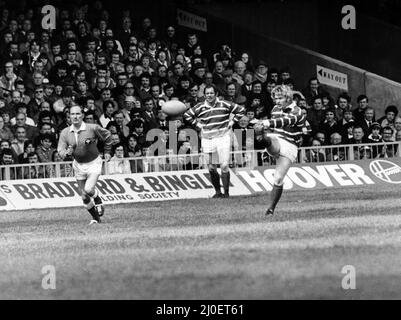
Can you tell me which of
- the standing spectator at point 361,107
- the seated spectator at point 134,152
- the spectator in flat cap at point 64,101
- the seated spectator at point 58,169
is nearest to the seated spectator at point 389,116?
the standing spectator at point 361,107

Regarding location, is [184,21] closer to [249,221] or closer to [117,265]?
[249,221]

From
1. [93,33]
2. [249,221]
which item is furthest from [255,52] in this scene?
[249,221]

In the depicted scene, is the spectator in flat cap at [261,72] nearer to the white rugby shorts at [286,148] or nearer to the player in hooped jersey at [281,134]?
the player in hooped jersey at [281,134]

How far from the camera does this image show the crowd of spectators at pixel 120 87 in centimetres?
2505

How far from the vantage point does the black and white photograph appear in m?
14.4

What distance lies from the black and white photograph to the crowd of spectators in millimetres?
39

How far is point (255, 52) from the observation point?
3044cm

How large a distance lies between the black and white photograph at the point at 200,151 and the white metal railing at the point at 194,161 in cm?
3

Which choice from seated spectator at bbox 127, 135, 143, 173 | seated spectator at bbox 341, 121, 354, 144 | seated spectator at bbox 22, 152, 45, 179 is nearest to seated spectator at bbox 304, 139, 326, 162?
seated spectator at bbox 341, 121, 354, 144

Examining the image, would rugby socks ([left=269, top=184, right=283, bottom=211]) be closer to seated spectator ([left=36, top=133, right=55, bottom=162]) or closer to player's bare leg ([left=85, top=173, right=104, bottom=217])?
player's bare leg ([left=85, top=173, right=104, bottom=217])

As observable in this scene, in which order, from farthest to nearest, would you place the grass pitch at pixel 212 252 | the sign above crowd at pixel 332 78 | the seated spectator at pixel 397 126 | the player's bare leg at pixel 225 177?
1. the sign above crowd at pixel 332 78
2. the seated spectator at pixel 397 126
3. the player's bare leg at pixel 225 177
4. the grass pitch at pixel 212 252

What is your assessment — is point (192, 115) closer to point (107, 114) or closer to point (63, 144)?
point (107, 114)

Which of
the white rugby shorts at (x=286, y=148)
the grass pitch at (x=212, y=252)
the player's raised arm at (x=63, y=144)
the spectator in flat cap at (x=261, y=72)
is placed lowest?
the grass pitch at (x=212, y=252)

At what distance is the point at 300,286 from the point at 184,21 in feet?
58.4
